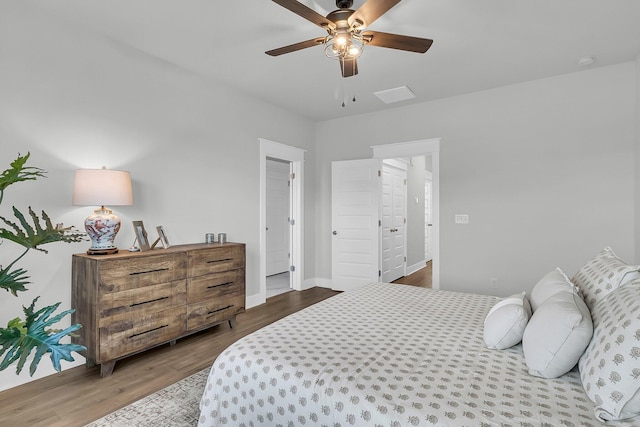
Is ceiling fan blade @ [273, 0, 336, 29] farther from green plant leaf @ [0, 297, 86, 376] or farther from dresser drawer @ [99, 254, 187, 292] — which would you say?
dresser drawer @ [99, 254, 187, 292]

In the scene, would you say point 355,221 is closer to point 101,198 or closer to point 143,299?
point 143,299

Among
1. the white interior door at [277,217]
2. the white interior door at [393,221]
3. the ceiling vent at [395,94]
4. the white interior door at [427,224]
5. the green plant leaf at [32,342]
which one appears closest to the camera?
the green plant leaf at [32,342]

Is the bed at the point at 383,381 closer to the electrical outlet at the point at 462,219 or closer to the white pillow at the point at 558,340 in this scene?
the white pillow at the point at 558,340

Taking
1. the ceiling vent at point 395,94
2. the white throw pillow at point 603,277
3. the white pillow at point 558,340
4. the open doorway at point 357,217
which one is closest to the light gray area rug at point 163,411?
the white pillow at point 558,340

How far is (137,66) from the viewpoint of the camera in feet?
10.2

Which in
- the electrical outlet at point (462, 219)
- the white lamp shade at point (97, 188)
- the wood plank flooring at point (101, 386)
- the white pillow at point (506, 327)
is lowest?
the wood plank flooring at point (101, 386)

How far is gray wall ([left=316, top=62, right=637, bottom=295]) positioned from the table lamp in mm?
3585

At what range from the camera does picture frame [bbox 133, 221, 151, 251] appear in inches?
114

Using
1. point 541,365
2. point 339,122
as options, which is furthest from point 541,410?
point 339,122

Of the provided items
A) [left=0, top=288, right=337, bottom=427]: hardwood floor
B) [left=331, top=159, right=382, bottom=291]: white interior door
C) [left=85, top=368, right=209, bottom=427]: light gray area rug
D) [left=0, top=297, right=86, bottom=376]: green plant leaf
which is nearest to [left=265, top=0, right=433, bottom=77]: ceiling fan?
[left=0, top=297, right=86, bottom=376]: green plant leaf

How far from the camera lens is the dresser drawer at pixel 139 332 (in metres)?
2.48

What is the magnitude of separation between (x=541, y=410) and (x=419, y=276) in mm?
5400

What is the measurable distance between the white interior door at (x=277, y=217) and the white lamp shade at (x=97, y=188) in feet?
12.4

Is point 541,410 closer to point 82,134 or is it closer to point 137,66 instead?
point 82,134
